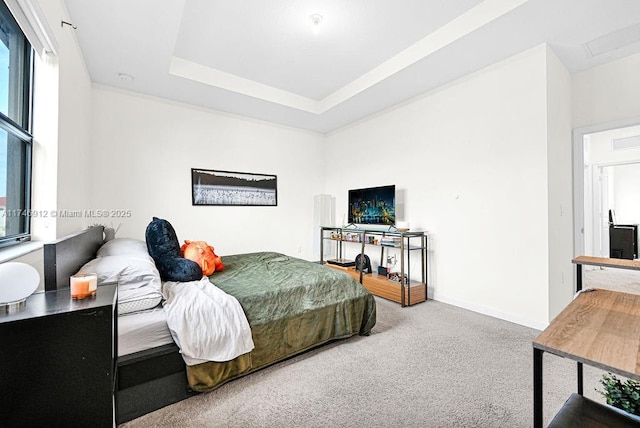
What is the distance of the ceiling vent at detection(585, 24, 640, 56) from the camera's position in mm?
2533

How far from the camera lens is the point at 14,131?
1605mm

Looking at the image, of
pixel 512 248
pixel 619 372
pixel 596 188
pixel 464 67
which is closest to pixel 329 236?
pixel 512 248

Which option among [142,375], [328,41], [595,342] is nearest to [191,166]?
[328,41]

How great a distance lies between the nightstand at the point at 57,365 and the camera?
915 millimetres

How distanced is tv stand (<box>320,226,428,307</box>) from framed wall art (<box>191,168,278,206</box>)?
1277 mm

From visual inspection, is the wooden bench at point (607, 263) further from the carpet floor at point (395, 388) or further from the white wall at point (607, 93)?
the white wall at point (607, 93)

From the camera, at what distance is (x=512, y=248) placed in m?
3.00

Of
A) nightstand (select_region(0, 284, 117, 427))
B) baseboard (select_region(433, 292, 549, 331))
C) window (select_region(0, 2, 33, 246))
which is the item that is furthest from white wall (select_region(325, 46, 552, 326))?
window (select_region(0, 2, 33, 246))

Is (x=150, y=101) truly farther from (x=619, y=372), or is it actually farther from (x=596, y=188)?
(x=596, y=188)

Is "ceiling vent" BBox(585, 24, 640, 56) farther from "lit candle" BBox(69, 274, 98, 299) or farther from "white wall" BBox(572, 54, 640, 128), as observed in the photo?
"lit candle" BBox(69, 274, 98, 299)

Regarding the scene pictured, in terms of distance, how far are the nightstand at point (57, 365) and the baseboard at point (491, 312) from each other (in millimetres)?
3403

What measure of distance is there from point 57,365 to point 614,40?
4573 millimetres

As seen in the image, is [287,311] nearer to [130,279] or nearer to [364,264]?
[130,279]

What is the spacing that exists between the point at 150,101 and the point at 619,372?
4.87 metres
